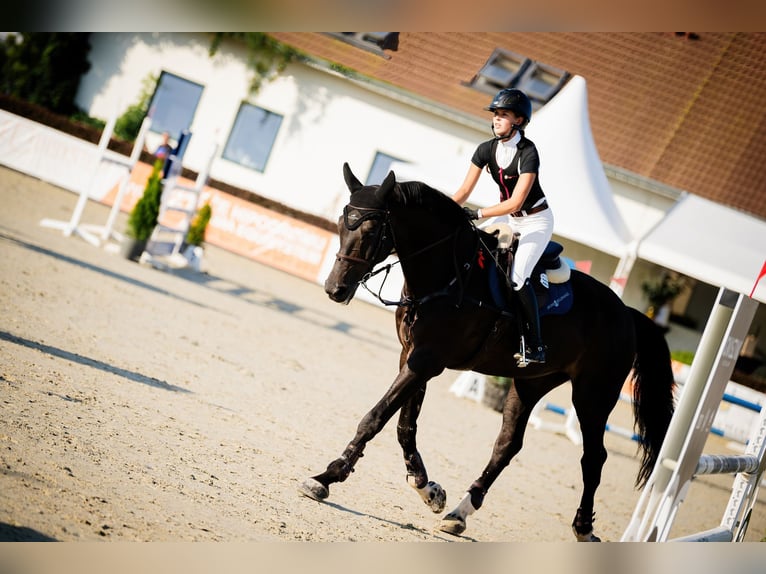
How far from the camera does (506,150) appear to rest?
527 cm

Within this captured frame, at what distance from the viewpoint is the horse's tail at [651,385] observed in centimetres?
659

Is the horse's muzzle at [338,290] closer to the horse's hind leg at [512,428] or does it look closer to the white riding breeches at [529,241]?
the white riding breeches at [529,241]

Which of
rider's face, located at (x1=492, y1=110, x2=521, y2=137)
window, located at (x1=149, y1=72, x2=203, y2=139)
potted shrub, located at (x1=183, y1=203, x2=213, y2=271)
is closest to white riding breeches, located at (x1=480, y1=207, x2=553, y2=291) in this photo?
rider's face, located at (x1=492, y1=110, x2=521, y2=137)

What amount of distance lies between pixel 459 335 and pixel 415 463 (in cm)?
84

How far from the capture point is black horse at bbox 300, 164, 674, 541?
15.8ft

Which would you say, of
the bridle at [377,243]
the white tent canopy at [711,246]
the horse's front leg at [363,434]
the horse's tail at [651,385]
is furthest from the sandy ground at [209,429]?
the white tent canopy at [711,246]

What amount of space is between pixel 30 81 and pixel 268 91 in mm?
6637

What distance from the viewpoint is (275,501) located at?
14.8 ft

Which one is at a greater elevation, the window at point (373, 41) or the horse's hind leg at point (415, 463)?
the window at point (373, 41)

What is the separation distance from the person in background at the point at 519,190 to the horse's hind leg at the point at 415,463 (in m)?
0.76

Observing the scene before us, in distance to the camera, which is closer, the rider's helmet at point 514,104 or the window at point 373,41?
the rider's helmet at point 514,104

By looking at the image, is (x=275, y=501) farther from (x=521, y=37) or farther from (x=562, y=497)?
(x=521, y=37)

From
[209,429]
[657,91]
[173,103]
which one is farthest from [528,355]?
[173,103]
